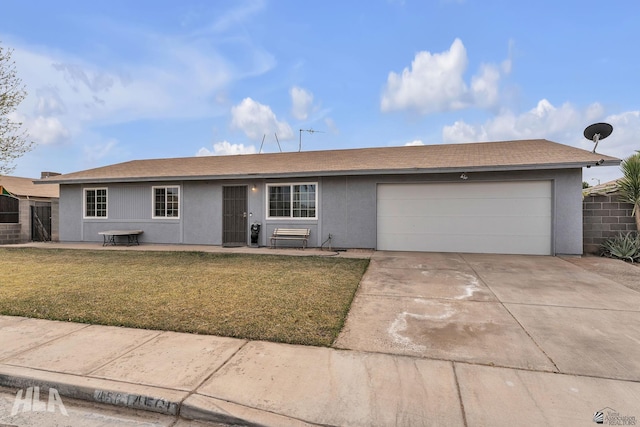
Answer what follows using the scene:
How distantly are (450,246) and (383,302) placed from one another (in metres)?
6.68

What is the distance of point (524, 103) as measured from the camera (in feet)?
52.7

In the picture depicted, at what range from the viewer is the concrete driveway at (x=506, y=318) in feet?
10.8

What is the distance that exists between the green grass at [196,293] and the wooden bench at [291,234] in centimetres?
232

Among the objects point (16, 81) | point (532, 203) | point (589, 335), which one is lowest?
point (589, 335)

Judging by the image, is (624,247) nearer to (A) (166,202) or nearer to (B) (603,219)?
(B) (603,219)

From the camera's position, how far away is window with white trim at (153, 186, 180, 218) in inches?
518

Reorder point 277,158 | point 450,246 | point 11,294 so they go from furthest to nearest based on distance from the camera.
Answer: point 277,158 → point 450,246 → point 11,294

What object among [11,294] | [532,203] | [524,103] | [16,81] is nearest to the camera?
[11,294]

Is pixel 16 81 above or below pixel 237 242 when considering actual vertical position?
above

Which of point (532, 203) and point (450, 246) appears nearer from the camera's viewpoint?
point (532, 203)

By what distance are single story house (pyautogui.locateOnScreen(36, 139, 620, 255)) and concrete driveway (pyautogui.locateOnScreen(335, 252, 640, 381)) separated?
2.83 metres

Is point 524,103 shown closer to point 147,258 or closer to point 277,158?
point 277,158

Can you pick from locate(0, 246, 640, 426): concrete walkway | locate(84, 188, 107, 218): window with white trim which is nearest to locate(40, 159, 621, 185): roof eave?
locate(84, 188, 107, 218): window with white trim

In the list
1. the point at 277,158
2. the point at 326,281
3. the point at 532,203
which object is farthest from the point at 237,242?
the point at 532,203
